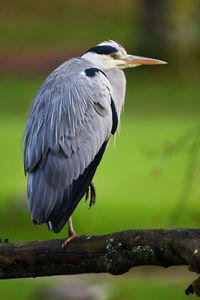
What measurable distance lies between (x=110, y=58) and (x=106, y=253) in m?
1.67

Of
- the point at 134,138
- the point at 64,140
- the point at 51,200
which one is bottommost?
the point at 134,138

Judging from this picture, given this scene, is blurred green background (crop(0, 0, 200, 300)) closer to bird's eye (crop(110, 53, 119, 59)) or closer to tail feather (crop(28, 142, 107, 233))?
bird's eye (crop(110, 53, 119, 59))

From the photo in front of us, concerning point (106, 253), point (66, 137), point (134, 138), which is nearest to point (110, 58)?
point (66, 137)

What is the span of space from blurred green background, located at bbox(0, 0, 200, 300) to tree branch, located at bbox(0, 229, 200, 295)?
104 centimetres

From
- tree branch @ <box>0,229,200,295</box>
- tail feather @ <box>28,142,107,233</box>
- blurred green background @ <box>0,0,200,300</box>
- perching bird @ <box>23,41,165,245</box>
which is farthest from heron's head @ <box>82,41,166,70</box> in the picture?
tree branch @ <box>0,229,200,295</box>

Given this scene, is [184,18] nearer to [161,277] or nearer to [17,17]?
[161,277]

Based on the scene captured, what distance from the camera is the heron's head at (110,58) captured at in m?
4.85

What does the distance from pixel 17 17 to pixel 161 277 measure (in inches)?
1158

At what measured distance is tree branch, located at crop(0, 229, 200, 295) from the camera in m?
3.37

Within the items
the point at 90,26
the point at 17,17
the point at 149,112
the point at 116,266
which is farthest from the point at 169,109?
the point at 17,17

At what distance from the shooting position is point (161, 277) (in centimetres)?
787

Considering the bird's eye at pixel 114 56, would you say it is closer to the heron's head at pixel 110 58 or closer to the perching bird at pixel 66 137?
the heron's head at pixel 110 58

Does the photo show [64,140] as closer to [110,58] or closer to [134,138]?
[110,58]

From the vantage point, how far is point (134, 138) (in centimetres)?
1193
